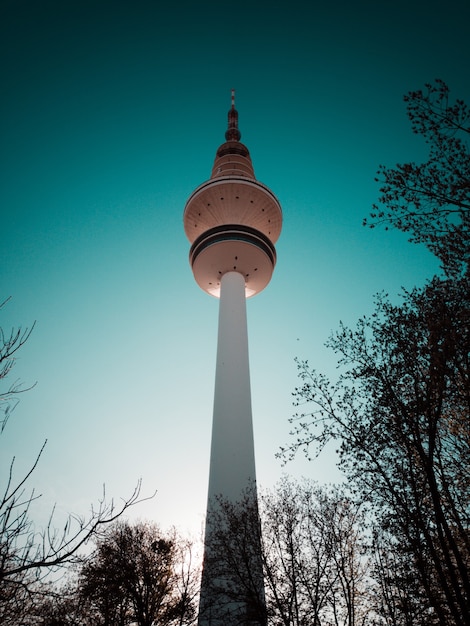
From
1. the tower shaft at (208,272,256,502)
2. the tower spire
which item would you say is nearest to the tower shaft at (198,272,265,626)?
the tower shaft at (208,272,256,502)

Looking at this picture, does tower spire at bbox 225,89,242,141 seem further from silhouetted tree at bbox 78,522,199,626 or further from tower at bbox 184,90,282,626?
Answer: silhouetted tree at bbox 78,522,199,626

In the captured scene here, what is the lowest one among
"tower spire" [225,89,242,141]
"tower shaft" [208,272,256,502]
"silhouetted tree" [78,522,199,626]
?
"silhouetted tree" [78,522,199,626]

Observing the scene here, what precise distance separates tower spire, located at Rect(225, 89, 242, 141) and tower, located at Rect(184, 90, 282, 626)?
5.00 meters

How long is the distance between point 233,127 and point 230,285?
27732 mm

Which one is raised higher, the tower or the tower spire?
the tower spire

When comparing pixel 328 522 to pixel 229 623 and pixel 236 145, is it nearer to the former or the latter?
pixel 229 623

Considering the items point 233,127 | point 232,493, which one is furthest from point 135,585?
point 233,127

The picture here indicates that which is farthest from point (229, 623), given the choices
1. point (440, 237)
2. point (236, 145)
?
point (236, 145)

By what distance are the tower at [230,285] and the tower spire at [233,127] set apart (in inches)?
197

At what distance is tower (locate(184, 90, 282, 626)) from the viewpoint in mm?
21328

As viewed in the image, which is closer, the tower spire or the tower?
the tower

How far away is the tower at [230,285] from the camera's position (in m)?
21.3

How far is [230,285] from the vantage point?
33.5 m

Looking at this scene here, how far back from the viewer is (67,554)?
18.5ft
